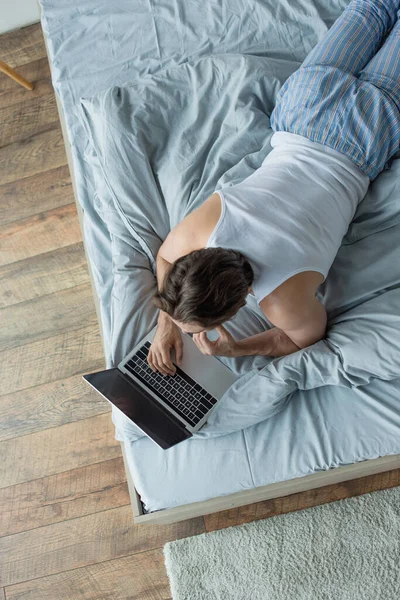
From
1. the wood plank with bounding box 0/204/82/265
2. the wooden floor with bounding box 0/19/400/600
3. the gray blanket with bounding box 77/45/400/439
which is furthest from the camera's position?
the wood plank with bounding box 0/204/82/265

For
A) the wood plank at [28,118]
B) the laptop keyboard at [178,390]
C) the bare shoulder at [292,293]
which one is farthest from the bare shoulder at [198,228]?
the wood plank at [28,118]

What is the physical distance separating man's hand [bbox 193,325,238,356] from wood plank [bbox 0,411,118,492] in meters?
0.53

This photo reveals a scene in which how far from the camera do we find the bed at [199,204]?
1.11 metres

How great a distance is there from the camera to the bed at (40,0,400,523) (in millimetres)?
1108

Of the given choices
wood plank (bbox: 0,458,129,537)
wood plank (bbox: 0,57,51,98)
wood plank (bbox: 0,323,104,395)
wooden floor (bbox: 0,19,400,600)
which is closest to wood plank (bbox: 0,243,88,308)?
wooden floor (bbox: 0,19,400,600)

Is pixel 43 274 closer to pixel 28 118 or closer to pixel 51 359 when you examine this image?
pixel 51 359

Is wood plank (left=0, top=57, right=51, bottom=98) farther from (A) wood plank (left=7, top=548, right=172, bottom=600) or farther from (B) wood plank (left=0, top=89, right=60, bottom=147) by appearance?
(A) wood plank (left=7, top=548, right=172, bottom=600)

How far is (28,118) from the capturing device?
75.8 inches

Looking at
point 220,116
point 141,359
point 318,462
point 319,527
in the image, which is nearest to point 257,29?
point 220,116

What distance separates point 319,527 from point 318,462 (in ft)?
1.07

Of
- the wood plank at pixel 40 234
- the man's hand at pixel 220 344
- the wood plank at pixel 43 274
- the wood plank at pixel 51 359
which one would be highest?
the man's hand at pixel 220 344

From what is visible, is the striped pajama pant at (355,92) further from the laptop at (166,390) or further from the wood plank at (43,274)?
the wood plank at (43,274)

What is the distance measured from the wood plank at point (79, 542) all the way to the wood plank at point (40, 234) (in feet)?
2.76

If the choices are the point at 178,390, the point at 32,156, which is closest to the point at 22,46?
the point at 32,156
